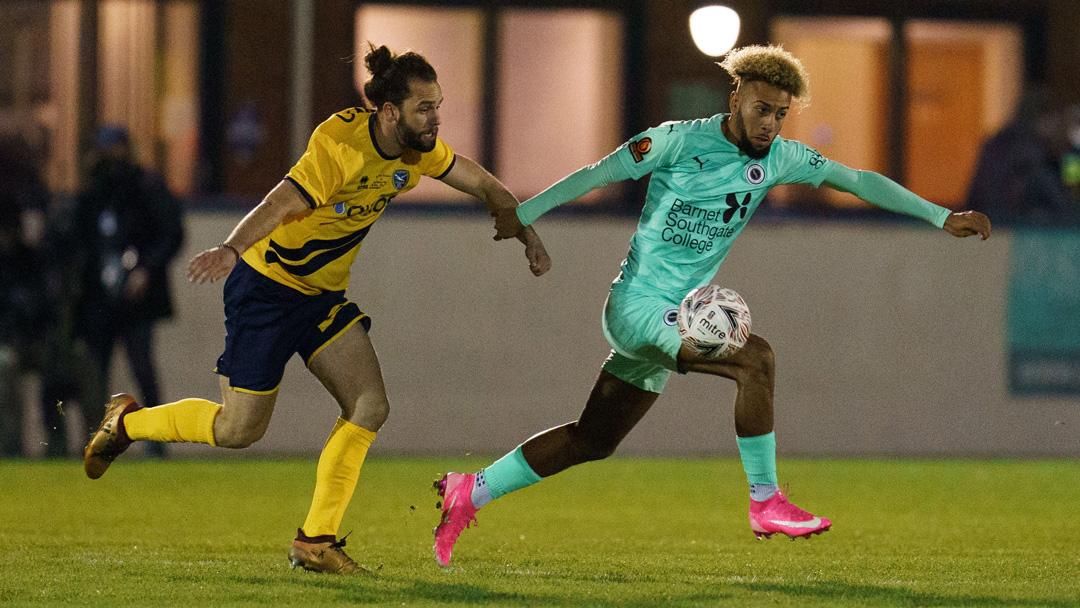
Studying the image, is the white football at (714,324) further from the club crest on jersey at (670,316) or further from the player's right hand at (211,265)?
the player's right hand at (211,265)

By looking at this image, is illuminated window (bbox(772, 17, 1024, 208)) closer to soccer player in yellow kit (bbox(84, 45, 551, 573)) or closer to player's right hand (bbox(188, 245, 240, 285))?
soccer player in yellow kit (bbox(84, 45, 551, 573))

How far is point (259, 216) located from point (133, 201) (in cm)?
565

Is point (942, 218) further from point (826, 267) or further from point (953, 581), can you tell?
point (826, 267)

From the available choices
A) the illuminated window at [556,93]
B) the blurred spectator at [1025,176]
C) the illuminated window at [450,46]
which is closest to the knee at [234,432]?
the illuminated window at [450,46]

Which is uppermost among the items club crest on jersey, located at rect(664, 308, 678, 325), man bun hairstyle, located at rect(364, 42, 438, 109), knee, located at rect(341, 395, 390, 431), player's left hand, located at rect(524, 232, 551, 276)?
man bun hairstyle, located at rect(364, 42, 438, 109)

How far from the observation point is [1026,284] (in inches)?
486

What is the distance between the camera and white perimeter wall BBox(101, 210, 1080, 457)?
1172 centimetres

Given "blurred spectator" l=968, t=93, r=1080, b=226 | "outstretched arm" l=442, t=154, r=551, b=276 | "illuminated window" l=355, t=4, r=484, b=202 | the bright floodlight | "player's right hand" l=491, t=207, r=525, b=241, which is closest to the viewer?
"player's right hand" l=491, t=207, r=525, b=241

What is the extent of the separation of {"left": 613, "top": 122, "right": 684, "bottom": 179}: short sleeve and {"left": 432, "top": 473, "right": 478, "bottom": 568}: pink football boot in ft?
4.40

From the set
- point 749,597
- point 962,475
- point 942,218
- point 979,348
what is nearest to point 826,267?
point 979,348

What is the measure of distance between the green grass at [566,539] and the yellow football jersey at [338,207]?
109 centimetres

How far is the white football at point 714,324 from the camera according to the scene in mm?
5625

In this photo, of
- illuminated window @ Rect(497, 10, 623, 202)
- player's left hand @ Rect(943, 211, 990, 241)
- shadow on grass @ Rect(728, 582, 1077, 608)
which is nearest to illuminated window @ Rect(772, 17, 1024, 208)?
illuminated window @ Rect(497, 10, 623, 202)

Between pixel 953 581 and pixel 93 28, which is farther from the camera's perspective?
pixel 93 28
